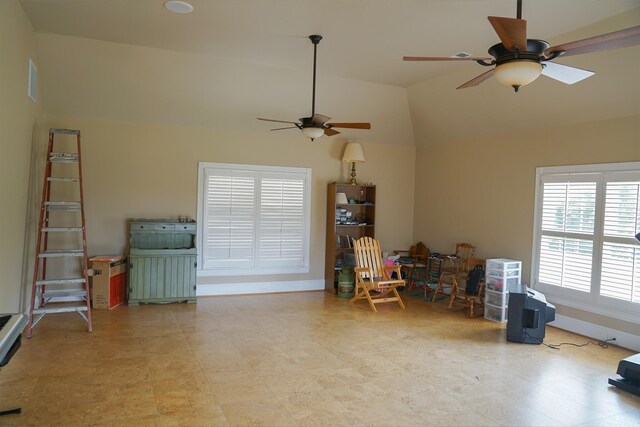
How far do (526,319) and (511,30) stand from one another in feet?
11.5

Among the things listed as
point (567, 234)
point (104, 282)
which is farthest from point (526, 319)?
point (104, 282)

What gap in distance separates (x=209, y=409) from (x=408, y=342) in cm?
245

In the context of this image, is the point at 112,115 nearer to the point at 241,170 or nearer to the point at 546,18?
the point at 241,170

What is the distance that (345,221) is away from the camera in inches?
293

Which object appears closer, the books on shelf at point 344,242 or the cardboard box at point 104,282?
the cardboard box at point 104,282

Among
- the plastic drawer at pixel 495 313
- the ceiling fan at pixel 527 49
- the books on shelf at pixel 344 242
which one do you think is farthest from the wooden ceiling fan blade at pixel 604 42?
the books on shelf at pixel 344 242

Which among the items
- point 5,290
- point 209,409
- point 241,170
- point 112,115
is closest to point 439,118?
point 241,170

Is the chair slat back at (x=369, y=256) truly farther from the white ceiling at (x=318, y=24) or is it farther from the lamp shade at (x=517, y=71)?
the lamp shade at (x=517, y=71)

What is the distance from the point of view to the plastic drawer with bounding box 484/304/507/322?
5.68m

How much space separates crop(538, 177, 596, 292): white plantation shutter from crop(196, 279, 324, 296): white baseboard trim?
358 centimetres

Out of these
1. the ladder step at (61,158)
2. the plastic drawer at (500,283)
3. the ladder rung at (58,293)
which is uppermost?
the ladder step at (61,158)

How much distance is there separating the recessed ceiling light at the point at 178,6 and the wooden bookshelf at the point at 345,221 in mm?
3882

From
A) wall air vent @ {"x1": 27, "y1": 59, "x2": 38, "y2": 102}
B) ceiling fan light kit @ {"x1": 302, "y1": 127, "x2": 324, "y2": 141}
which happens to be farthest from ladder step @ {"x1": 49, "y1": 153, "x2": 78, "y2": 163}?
ceiling fan light kit @ {"x1": 302, "y1": 127, "x2": 324, "y2": 141}

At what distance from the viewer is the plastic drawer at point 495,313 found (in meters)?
5.68
